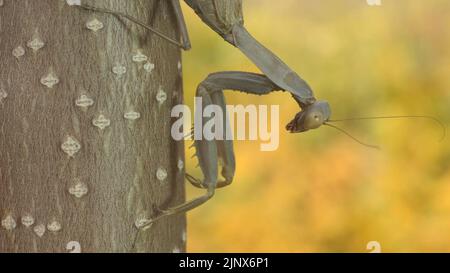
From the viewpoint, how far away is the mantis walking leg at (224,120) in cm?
66

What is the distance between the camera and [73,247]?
50 cm

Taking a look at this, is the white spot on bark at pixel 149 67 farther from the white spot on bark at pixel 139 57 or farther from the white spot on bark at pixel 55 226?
the white spot on bark at pixel 55 226

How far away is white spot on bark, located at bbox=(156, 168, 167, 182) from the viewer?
20.6 inches

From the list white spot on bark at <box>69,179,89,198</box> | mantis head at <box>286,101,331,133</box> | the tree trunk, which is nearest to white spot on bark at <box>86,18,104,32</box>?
the tree trunk

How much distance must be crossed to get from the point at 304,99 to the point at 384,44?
34cm

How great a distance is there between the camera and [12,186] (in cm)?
51

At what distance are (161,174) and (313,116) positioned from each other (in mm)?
249

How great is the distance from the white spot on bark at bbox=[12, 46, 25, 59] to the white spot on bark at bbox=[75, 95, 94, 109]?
66mm

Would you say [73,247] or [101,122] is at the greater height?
[101,122]

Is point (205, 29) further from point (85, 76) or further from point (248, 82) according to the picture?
point (85, 76)

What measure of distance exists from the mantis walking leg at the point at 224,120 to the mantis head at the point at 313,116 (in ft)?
0.15

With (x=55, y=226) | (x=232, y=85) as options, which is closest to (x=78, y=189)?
(x=55, y=226)

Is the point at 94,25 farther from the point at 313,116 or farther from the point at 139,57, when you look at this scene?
the point at 313,116

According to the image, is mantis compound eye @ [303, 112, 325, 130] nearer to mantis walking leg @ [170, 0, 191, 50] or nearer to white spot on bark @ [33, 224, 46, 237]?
mantis walking leg @ [170, 0, 191, 50]
